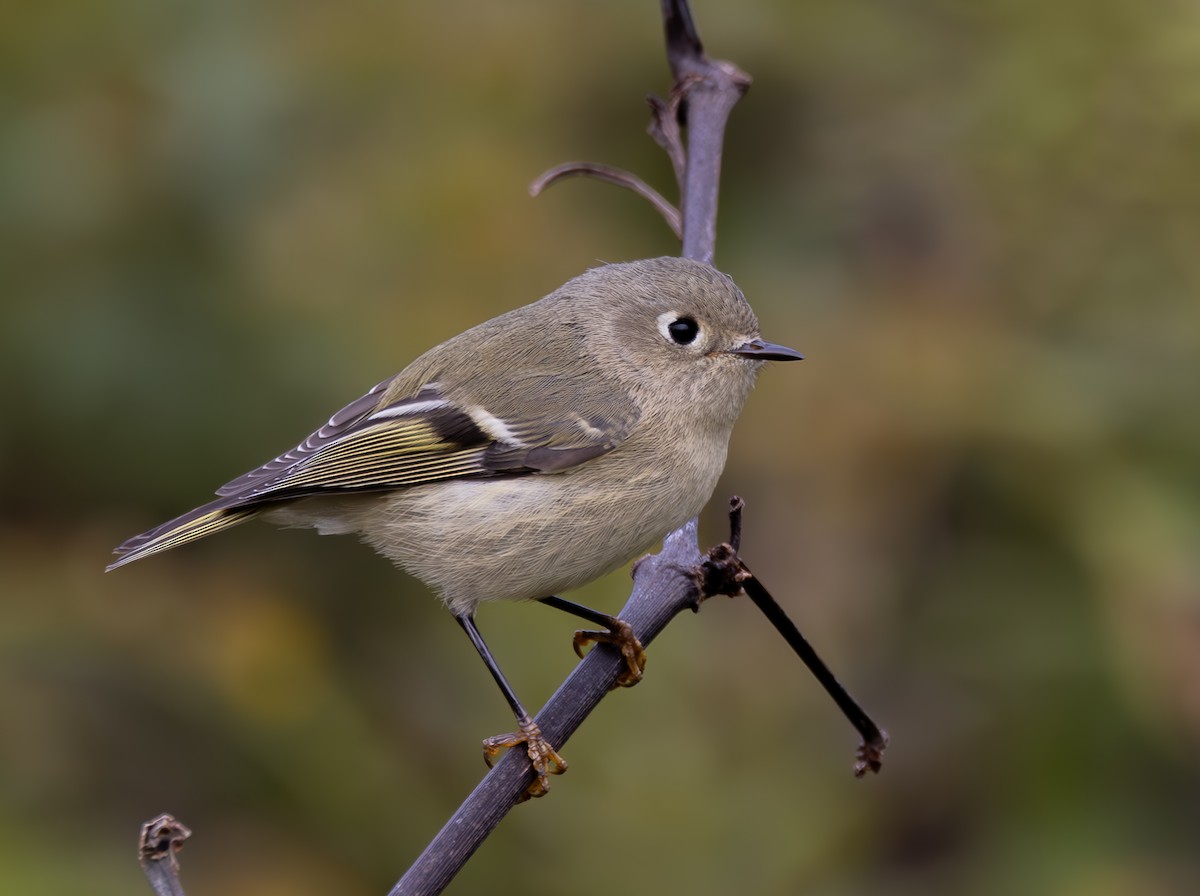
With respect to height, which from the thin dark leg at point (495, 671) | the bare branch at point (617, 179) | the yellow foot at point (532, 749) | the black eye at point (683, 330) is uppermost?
the bare branch at point (617, 179)

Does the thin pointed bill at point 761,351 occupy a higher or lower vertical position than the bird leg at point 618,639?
higher

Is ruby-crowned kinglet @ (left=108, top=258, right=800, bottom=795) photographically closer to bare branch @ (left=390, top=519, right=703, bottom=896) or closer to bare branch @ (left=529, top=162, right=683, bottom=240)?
bare branch @ (left=529, top=162, right=683, bottom=240)

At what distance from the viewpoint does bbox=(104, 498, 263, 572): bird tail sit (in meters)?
2.44

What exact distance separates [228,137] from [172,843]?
2167 mm

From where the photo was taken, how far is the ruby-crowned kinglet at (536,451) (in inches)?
95.7

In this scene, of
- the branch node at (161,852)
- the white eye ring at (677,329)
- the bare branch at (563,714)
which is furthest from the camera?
the white eye ring at (677,329)

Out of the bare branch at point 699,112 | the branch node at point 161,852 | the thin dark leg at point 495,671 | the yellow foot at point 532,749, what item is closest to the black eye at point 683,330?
the bare branch at point 699,112

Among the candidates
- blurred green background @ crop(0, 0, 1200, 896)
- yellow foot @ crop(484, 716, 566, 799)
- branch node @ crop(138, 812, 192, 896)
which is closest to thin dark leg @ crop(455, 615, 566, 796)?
yellow foot @ crop(484, 716, 566, 799)

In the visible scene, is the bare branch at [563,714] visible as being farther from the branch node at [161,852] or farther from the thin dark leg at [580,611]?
the branch node at [161,852]

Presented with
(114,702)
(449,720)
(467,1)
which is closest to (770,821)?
(449,720)

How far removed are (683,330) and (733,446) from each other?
80cm

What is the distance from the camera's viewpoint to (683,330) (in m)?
2.68

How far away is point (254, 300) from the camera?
3332 mm

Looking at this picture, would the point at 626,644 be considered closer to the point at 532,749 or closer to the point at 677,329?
the point at 532,749
